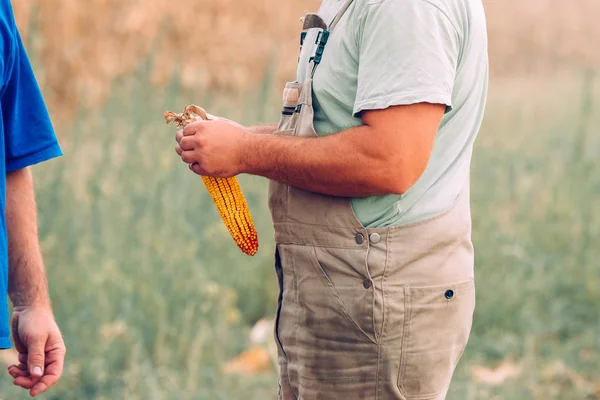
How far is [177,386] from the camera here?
4633 mm

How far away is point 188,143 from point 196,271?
2671 millimetres

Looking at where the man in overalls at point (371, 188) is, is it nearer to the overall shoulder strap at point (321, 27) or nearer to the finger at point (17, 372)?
the overall shoulder strap at point (321, 27)

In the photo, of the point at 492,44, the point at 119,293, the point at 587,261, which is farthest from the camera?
the point at 492,44

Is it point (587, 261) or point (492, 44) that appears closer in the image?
point (587, 261)

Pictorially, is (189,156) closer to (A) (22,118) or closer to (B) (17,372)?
(A) (22,118)

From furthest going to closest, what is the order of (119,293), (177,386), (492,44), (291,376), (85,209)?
1. (492,44)
2. (85,209)
3. (119,293)
4. (177,386)
5. (291,376)

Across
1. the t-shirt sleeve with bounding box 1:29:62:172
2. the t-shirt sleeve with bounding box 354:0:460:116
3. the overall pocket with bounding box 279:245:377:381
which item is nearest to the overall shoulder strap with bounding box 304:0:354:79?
the t-shirt sleeve with bounding box 354:0:460:116

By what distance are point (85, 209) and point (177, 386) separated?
51.4 inches

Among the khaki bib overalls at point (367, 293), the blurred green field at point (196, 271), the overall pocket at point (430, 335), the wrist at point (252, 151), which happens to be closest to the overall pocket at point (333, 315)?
the khaki bib overalls at point (367, 293)

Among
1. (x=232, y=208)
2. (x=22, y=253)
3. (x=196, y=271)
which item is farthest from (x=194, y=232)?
(x=22, y=253)

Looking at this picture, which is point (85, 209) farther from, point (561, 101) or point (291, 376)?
point (561, 101)

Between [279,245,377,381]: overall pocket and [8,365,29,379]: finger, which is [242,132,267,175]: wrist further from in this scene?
[8,365,29,379]: finger

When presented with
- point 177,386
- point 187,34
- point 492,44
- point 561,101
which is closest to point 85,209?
point 177,386

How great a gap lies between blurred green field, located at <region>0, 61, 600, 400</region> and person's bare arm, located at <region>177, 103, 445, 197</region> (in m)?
2.24
